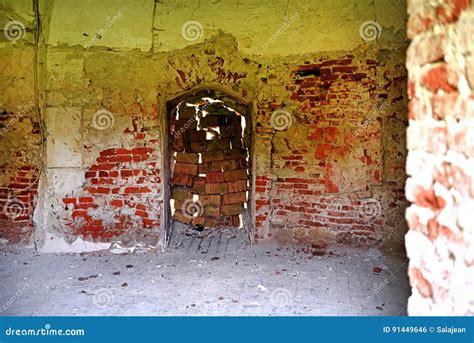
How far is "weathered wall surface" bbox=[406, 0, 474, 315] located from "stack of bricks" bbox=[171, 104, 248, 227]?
361 cm

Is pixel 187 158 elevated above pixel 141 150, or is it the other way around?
pixel 141 150

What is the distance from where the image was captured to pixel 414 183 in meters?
1.95

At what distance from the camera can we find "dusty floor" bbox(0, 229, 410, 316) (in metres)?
3.33

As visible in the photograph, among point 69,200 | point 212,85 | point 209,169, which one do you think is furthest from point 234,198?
point 69,200

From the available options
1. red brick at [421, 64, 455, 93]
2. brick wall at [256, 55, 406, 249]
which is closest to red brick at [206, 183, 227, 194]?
brick wall at [256, 55, 406, 249]

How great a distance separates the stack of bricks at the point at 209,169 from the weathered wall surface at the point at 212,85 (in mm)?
854

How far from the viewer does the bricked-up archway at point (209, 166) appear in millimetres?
5508

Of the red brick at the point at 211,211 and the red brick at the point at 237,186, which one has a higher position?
the red brick at the point at 237,186

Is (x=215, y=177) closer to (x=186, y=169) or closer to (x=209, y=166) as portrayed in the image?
(x=209, y=166)

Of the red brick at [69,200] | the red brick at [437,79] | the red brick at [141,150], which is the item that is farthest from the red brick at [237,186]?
the red brick at [437,79]

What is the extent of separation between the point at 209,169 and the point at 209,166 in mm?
37

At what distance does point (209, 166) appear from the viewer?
5543 mm

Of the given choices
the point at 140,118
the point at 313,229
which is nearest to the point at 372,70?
the point at 313,229

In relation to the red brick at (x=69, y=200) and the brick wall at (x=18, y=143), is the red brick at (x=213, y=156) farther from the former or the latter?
the brick wall at (x=18, y=143)
